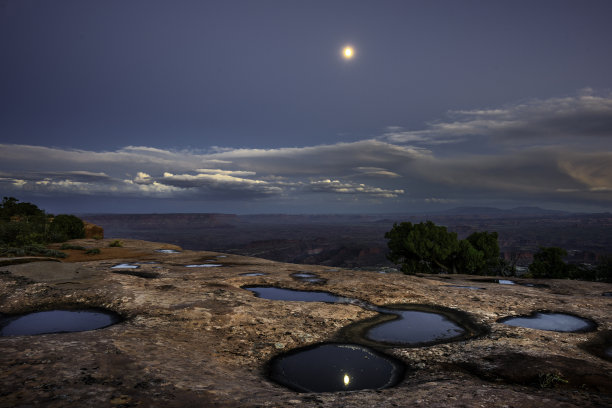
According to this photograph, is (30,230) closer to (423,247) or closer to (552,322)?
(423,247)

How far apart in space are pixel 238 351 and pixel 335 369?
2867 millimetres

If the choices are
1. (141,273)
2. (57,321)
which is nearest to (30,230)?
(141,273)

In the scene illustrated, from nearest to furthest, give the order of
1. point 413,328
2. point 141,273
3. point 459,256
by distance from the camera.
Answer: point 413,328 → point 141,273 → point 459,256

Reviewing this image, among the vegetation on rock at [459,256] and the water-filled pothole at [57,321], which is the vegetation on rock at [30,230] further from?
the vegetation on rock at [459,256]

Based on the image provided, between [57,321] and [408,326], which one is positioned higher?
[408,326]

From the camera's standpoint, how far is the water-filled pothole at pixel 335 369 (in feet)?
24.2

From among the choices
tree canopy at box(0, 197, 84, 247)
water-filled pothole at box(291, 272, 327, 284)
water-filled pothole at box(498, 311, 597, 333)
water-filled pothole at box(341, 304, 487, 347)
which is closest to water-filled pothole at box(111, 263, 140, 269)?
water-filled pothole at box(291, 272, 327, 284)

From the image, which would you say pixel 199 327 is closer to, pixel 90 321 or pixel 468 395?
pixel 90 321

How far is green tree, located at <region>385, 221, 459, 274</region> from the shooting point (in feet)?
135

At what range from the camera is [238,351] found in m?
9.01

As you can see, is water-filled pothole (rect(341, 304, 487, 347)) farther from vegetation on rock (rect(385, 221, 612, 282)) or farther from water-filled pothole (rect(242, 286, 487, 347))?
vegetation on rock (rect(385, 221, 612, 282))

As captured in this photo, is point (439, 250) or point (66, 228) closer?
point (439, 250)

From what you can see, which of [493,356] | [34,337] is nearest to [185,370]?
[34,337]

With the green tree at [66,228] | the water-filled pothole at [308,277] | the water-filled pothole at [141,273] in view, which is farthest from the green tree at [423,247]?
the green tree at [66,228]
